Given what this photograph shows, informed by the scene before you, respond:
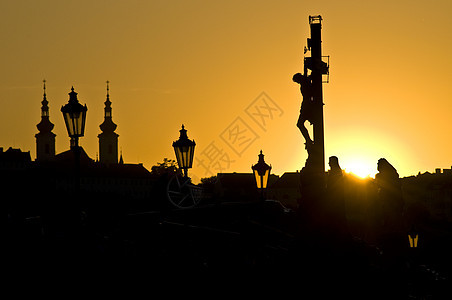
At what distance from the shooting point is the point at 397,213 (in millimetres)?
18453

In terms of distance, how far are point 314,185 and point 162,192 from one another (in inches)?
205

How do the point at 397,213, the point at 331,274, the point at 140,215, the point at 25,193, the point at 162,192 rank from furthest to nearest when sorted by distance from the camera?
the point at 25,193, the point at 140,215, the point at 162,192, the point at 331,274, the point at 397,213

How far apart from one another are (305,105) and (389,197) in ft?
13.6

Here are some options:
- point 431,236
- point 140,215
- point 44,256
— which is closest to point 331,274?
point 44,256

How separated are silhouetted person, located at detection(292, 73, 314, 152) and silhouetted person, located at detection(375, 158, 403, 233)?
3560 mm

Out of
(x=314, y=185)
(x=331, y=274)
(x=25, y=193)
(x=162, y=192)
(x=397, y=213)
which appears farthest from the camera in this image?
(x=25, y=193)

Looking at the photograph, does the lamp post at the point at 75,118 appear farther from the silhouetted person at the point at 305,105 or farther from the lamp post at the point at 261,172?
the lamp post at the point at 261,172

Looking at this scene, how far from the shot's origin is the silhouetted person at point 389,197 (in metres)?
18.5

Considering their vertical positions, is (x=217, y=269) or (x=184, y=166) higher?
(x=184, y=166)

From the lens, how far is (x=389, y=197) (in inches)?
727

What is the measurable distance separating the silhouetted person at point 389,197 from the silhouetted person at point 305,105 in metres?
3.56

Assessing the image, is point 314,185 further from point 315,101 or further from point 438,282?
point 438,282

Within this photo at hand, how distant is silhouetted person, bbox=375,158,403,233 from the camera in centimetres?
1845

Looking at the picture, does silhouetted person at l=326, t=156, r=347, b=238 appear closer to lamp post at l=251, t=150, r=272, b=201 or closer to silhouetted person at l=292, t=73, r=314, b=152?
silhouetted person at l=292, t=73, r=314, b=152
